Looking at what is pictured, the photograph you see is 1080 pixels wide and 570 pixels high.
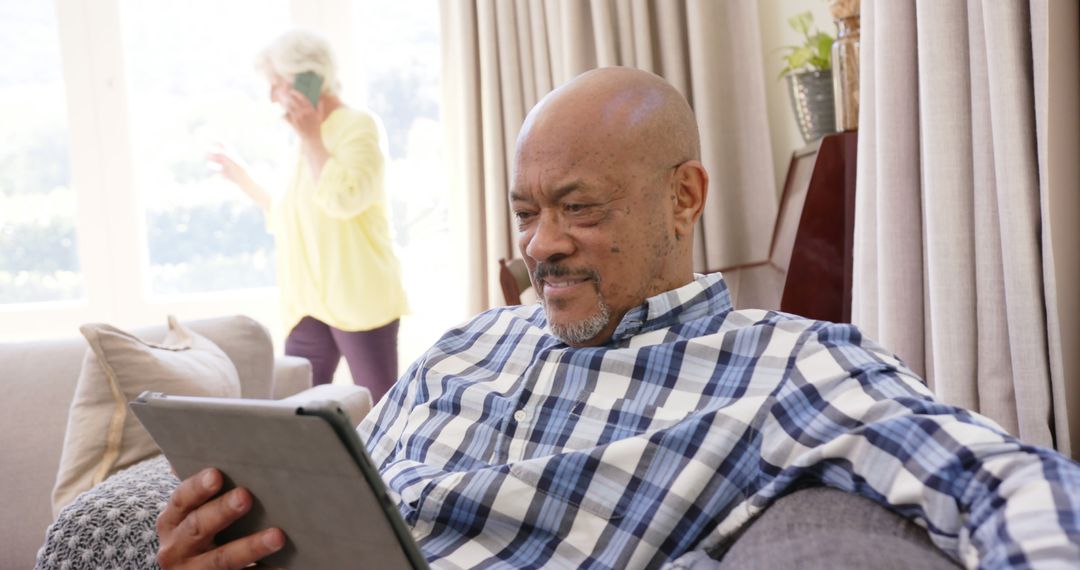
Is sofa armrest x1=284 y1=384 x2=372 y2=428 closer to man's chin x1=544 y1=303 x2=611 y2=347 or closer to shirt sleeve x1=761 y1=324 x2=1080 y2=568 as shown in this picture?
man's chin x1=544 y1=303 x2=611 y2=347

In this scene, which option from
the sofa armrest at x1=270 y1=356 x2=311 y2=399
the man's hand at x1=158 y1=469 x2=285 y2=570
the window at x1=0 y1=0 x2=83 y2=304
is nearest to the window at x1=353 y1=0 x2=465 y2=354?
the window at x1=0 y1=0 x2=83 y2=304

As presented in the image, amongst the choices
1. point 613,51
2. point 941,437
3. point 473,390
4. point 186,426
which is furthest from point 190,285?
point 941,437

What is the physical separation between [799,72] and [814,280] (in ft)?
1.90

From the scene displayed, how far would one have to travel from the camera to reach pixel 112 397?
184 centimetres

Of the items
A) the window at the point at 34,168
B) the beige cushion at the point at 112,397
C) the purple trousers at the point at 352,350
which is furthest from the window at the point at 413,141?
the beige cushion at the point at 112,397

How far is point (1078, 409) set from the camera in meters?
1.60

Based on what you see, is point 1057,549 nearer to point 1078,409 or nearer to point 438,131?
point 1078,409

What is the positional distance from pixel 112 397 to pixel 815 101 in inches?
69.7

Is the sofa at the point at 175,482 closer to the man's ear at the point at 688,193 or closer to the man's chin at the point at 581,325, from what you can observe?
the man's chin at the point at 581,325

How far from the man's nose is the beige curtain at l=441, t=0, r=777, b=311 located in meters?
1.85

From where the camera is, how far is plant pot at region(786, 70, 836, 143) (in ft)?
8.17

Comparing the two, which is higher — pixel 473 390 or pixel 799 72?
pixel 799 72

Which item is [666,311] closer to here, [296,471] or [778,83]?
[296,471]

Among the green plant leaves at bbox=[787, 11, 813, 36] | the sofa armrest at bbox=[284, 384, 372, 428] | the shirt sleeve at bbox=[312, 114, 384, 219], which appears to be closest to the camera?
the sofa armrest at bbox=[284, 384, 372, 428]
